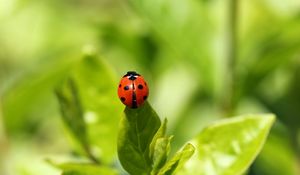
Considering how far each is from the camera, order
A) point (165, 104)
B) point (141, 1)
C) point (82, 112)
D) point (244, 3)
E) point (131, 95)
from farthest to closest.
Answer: point (244, 3), point (165, 104), point (141, 1), point (82, 112), point (131, 95)

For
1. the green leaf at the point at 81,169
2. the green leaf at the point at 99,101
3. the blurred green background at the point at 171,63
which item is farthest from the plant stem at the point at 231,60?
the green leaf at the point at 81,169

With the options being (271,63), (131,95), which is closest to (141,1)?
(271,63)

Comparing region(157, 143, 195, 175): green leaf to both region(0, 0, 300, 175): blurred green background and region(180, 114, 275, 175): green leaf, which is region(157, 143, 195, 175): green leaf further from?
region(0, 0, 300, 175): blurred green background

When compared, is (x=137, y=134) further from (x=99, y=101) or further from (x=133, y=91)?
(x=99, y=101)

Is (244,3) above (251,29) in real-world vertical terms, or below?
above

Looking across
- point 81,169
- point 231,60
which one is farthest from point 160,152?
point 231,60

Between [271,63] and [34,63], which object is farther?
[34,63]

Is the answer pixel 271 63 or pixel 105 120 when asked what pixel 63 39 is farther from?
pixel 105 120
